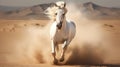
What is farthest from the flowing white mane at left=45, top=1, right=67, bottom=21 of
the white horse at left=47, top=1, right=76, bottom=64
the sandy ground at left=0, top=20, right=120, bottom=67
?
the sandy ground at left=0, top=20, right=120, bottom=67

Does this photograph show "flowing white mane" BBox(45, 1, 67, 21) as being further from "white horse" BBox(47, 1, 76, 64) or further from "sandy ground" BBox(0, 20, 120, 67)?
"sandy ground" BBox(0, 20, 120, 67)

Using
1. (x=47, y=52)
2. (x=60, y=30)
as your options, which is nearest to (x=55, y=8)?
(x=60, y=30)

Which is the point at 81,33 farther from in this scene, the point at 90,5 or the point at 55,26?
the point at 90,5

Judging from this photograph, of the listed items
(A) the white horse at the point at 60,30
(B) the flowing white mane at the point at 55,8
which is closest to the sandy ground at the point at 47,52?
(A) the white horse at the point at 60,30

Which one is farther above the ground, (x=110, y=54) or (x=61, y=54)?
(x=61, y=54)

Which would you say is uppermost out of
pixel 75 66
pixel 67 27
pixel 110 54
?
pixel 67 27

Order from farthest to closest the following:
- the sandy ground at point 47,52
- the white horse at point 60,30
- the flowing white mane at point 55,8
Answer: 1. the sandy ground at point 47,52
2. the flowing white mane at point 55,8
3. the white horse at point 60,30

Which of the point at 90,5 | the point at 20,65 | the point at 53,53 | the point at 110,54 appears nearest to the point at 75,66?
the point at 53,53

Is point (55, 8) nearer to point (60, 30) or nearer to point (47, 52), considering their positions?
point (60, 30)

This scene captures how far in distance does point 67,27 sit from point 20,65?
1.67m

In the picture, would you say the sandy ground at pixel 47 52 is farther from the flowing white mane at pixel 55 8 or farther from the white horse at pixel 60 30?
the flowing white mane at pixel 55 8

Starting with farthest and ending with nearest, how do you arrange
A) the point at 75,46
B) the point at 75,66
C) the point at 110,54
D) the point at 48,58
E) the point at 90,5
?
1. the point at 90,5
2. the point at 110,54
3. the point at 75,46
4. the point at 48,58
5. the point at 75,66

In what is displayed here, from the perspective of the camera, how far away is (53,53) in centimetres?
1288

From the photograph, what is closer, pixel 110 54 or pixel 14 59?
pixel 14 59
